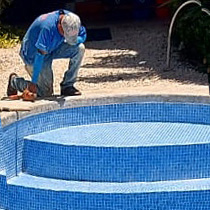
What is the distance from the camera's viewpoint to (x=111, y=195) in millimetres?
6449

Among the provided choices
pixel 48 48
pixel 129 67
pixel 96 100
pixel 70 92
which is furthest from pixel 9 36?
pixel 48 48

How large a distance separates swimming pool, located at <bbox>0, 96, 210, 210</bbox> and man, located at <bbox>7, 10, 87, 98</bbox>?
48cm

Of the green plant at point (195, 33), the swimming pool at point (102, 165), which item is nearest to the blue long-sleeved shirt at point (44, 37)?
the swimming pool at point (102, 165)

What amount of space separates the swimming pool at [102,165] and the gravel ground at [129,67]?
6.33 ft

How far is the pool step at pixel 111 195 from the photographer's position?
21.1 feet

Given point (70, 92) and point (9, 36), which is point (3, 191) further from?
point (9, 36)

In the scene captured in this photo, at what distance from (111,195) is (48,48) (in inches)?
85.1

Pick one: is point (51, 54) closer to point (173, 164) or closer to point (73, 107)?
point (73, 107)

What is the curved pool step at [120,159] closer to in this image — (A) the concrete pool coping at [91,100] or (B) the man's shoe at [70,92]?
(A) the concrete pool coping at [91,100]

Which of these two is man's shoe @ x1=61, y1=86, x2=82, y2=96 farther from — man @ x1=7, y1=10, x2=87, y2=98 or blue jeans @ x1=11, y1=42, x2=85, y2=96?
blue jeans @ x1=11, y1=42, x2=85, y2=96

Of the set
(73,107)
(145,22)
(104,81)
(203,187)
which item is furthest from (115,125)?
(145,22)

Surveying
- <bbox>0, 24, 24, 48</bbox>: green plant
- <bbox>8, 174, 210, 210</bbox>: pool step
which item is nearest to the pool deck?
<bbox>8, 174, 210, 210</bbox>: pool step

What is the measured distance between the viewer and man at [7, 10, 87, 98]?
787 cm

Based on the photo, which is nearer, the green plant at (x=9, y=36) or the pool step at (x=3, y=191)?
the pool step at (x=3, y=191)
